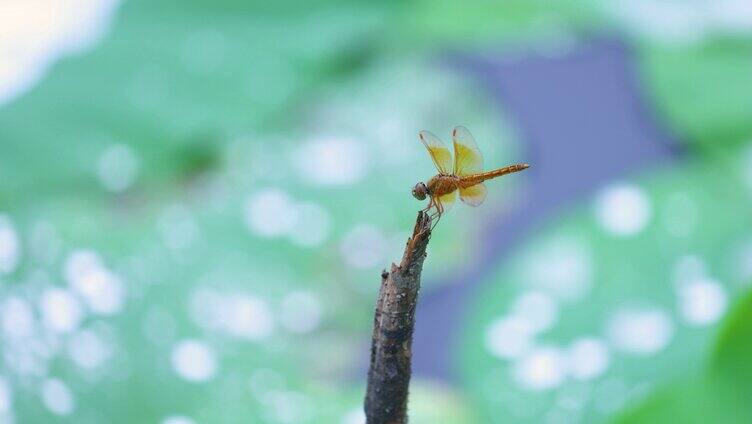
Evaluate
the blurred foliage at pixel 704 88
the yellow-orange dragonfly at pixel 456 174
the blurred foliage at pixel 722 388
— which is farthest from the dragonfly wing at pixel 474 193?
the blurred foliage at pixel 704 88

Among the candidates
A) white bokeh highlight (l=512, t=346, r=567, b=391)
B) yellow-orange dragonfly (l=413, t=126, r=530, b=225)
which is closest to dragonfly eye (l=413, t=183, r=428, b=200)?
yellow-orange dragonfly (l=413, t=126, r=530, b=225)

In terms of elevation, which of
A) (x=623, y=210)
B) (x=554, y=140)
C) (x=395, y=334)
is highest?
(x=554, y=140)

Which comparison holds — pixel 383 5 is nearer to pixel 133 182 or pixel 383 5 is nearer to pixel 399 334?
pixel 133 182

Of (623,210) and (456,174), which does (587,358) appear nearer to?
(623,210)

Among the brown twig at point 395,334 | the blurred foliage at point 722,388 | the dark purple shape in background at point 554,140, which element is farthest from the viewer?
the dark purple shape in background at point 554,140

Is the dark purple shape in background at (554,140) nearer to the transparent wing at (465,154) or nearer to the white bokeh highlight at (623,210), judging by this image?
the white bokeh highlight at (623,210)

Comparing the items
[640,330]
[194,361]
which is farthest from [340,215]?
[640,330]

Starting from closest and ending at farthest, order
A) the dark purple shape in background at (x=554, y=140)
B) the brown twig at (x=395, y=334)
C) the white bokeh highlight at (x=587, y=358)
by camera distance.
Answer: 1. the brown twig at (x=395, y=334)
2. the white bokeh highlight at (x=587, y=358)
3. the dark purple shape in background at (x=554, y=140)

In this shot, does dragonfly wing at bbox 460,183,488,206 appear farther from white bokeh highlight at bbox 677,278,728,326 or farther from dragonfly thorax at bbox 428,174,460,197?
white bokeh highlight at bbox 677,278,728,326
